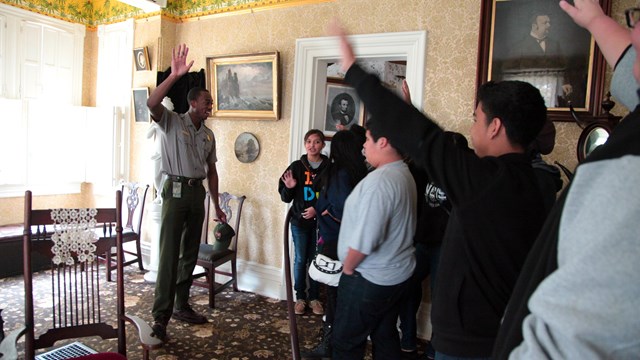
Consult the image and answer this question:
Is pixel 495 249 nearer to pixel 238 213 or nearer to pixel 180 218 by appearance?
pixel 180 218

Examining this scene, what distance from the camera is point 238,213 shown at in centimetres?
451

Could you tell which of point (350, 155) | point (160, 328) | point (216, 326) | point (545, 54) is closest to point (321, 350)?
point (216, 326)

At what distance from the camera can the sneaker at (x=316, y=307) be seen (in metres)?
4.03

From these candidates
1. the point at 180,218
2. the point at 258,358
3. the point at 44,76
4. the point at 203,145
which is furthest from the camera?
the point at 44,76

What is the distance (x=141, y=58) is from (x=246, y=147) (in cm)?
182

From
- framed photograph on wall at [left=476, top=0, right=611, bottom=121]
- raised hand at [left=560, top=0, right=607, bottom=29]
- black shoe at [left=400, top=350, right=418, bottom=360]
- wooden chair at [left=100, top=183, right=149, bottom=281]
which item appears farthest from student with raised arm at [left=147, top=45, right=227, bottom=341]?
raised hand at [left=560, top=0, right=607, bottom=29]

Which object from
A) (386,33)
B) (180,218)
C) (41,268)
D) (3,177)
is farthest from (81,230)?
(3,177)

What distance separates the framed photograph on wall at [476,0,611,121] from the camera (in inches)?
118

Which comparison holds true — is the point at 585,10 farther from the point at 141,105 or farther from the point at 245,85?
the point at 141,105

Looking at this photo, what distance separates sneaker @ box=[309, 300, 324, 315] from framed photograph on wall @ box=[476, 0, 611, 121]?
238 cm

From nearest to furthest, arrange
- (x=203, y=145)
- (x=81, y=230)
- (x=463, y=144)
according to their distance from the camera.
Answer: (x=81, y=230) → (x=463, y=144) → (x=203, y=145)

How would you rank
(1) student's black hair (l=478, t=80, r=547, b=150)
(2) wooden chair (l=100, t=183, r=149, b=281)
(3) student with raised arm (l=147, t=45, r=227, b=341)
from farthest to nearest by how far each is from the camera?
(2) wooden chair (l=100, t=183, r=149, b=281), (3) student with raised arm (l=147, t=45, r=227, b=341), (1) student's black hair (l=478, t=80, r=547, b=150)

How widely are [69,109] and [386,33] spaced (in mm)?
4261

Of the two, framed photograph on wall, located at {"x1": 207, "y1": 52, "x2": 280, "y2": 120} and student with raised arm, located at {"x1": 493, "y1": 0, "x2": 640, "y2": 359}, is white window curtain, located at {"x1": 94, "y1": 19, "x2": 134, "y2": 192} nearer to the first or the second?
framed photograph on wall, located at {"x1": 207, "y1": 52, "x2": 280, "y2": 120}
